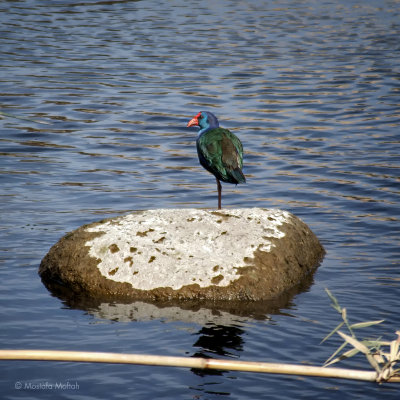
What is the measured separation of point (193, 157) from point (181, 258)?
603 cm

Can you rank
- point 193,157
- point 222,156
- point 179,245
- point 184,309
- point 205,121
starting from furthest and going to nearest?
point 193,157, point 205,121, point 222,156, point 179,245, point 184,309

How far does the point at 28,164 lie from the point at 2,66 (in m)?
7.37

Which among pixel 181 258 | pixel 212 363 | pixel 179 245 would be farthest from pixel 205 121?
pixel 212 363

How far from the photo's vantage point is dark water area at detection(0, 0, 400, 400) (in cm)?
643

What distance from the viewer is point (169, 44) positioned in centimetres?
2197

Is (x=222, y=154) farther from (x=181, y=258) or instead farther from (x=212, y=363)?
(x=212, y=363)

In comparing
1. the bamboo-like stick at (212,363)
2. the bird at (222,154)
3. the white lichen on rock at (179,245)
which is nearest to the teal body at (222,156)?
the bird at (222,154)

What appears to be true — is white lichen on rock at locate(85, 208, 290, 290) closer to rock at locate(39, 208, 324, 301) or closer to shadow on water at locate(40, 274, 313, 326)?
rock at locate(39, 208, 324, 301)

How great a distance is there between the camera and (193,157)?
13.5 meters

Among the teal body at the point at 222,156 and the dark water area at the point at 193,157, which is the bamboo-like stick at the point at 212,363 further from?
the teal body at the point at 222,156

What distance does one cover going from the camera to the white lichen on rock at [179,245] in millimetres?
7523

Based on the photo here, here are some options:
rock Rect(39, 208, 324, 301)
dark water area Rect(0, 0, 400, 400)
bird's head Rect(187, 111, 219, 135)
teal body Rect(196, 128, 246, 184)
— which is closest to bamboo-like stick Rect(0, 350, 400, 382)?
dark water area Rect(0, 0, 400, 400)

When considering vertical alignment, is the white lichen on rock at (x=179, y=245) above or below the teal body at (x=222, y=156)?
below

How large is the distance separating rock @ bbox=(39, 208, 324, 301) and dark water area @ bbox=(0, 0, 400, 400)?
241 millimetres
